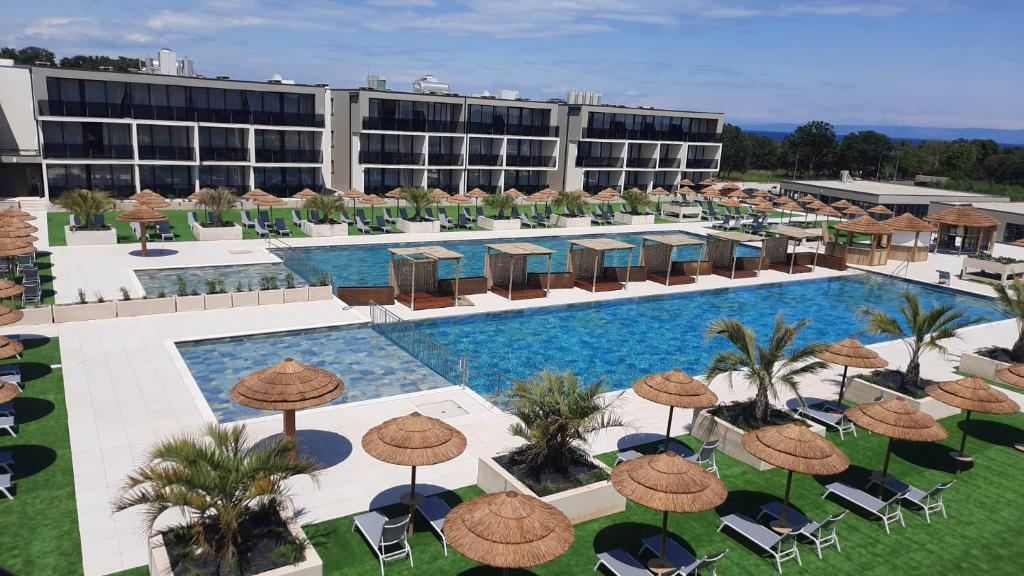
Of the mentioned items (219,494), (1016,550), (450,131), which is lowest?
(1016,550)

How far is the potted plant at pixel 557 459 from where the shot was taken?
462 inches

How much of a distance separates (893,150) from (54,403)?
109 metres

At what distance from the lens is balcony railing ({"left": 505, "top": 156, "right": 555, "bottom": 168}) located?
2191 inches

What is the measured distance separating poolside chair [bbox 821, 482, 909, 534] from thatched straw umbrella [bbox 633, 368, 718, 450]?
105 inches

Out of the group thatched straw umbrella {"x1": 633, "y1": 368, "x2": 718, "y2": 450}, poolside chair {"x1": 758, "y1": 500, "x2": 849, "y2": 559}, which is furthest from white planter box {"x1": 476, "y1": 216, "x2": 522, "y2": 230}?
poolside chair {"x1": 758, "y1": 500, "x2": 849, "y2": 559}

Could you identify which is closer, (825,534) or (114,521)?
(114,521)

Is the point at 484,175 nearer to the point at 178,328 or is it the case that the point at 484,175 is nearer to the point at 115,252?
the point at 115,252

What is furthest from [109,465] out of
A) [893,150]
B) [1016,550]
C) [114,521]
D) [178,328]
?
[893,150]

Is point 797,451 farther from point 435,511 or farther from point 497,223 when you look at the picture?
point 497,223

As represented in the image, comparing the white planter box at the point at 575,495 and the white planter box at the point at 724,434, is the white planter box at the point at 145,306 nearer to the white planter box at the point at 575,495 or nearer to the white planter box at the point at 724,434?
the white planter box at the point at 575,495

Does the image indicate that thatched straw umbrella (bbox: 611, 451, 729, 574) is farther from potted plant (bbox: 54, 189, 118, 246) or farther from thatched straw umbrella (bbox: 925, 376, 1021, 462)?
potted plant (bbox: 54, 189, 118, 246)

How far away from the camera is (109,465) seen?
12.5 meters

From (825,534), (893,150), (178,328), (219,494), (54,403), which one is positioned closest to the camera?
(219,494)

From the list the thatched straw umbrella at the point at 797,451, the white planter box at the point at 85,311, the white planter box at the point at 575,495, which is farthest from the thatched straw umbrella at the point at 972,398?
the white planter box at the point at 85,311
